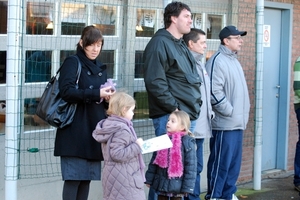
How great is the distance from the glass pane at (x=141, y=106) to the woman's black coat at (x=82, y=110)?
149 centimetres

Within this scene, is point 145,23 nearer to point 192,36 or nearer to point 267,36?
point 192,36

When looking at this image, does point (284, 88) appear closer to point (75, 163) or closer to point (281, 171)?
point (281, 171)

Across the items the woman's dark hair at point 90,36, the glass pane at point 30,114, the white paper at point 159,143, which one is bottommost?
the white paper at point 159,143

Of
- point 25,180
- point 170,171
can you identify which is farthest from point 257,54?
point 25,180

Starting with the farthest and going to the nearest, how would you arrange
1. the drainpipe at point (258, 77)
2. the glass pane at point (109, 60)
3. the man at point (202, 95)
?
the drainpipe at point (258, 77) → the glass pane at point (109, 60) → the man at point (202, 95)

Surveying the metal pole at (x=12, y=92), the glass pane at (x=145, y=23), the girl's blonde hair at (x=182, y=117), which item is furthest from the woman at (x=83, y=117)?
the glass pane at (x=145, y=23)

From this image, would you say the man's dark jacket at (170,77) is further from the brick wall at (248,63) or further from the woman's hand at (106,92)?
the brick wall at (248,63)

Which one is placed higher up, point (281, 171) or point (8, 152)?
point (8, 152)

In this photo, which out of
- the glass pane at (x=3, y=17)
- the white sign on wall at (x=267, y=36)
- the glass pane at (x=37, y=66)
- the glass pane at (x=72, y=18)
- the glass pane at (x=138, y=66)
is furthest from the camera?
the white sign on wall at (x=267, y=36)

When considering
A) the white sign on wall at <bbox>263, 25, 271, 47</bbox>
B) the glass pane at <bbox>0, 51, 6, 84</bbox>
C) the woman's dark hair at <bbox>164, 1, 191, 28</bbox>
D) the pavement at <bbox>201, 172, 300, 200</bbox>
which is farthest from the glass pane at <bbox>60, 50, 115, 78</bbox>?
the white sign on wall at <bbox>263, 25, 271, 47</bbox>

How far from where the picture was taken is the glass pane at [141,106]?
21.6 ft

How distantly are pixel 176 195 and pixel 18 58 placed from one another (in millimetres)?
1795

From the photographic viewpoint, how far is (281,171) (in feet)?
29.7

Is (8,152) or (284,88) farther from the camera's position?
(284,88)
